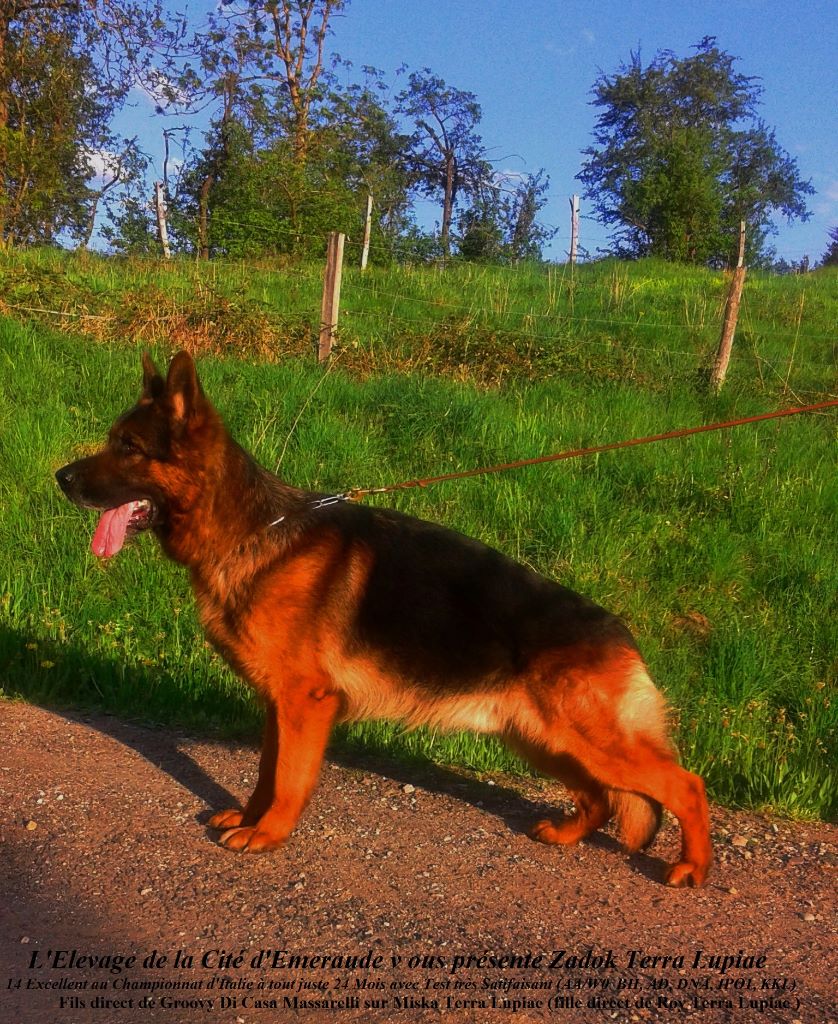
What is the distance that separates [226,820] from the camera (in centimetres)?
350

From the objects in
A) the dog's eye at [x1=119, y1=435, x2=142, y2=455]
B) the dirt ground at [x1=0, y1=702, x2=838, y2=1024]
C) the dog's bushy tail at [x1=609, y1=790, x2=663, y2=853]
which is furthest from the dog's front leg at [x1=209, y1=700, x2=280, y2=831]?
the dog's bushy tail at [x1=609, y1=790, x2=663, y2=853]

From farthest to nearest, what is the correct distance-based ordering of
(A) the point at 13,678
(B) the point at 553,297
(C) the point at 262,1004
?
(B) the point at 553,297 < (A) the point at 13,678 < (C) the point at 262,1004

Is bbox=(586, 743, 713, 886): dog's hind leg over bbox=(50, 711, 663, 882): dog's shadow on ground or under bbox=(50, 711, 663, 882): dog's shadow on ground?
over

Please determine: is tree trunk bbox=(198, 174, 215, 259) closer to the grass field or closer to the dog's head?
the grass field

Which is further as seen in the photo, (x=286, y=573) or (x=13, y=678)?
(x=13, y=678)

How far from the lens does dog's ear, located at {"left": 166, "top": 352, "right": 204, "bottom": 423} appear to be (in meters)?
3.36

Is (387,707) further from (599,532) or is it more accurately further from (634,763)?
(599,532)

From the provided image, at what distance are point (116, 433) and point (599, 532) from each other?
4.25 m

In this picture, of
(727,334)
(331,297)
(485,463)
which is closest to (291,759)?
(485,463)

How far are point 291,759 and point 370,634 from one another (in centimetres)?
57

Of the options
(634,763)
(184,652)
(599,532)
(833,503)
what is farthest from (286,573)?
(833,503)

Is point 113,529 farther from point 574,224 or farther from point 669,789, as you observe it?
point 574,224

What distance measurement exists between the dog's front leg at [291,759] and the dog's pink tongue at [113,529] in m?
0.92

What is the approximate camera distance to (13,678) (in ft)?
16.4
